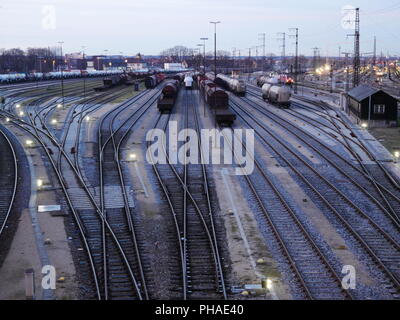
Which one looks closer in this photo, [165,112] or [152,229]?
[152,229]

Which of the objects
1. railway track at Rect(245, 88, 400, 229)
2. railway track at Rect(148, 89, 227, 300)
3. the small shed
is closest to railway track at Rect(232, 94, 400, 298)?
railway track at Rect(245, 88, 400, 229)

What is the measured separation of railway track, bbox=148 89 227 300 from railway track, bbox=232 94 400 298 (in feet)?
13.3

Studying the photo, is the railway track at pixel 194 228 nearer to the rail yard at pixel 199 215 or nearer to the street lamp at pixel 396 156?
the rail yard at pixel 199 215

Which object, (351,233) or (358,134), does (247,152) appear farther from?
(351,233)

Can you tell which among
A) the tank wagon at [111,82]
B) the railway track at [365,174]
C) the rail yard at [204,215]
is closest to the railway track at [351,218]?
the rail yard at [204,215]

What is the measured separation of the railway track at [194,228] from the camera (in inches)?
467

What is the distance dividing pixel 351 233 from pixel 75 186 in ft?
37.5

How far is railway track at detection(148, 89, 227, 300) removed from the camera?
11.9 m

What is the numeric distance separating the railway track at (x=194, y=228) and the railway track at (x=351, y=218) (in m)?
4.05

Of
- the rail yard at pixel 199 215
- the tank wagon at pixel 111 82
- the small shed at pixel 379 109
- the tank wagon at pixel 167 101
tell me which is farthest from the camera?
the tank wagon at pixel 111 82

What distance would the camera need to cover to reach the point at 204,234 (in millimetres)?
15344
